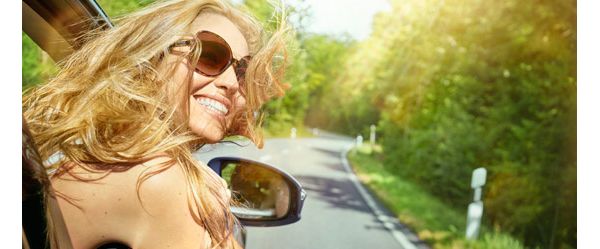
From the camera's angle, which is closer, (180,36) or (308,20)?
(180,36)

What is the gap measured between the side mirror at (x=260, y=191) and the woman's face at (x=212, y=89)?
0.86 feet

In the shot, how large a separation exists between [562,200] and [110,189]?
5.28m

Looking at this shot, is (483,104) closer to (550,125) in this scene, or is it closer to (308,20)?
(550,125)

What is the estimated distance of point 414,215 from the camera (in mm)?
3520

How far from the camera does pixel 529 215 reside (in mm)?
5312

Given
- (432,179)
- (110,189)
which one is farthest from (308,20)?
(432,179)

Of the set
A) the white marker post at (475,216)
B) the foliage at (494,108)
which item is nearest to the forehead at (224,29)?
the foliage at (494,108)

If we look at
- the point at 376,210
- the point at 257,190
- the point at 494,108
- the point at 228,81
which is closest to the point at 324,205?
the point at 257,190

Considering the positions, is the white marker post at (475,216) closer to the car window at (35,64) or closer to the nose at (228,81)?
the nose at (228,81)

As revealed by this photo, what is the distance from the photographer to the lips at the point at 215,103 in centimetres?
106

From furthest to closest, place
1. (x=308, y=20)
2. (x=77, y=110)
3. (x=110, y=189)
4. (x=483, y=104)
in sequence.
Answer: (x=483, y=104)
(x=308, y=20)
(x=77, y=110)
(x=110, y=189)

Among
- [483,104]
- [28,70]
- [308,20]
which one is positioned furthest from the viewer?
[483,104]

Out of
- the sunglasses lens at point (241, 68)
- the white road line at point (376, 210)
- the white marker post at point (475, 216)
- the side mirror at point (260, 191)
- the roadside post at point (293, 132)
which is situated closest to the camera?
the sunglasses lens at point (241, 68)

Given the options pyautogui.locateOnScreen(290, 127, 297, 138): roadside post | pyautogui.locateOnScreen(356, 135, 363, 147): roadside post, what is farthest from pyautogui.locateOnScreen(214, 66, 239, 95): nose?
pyautogui.locateOnScreen(356, 135, 363, 147): roadside post
